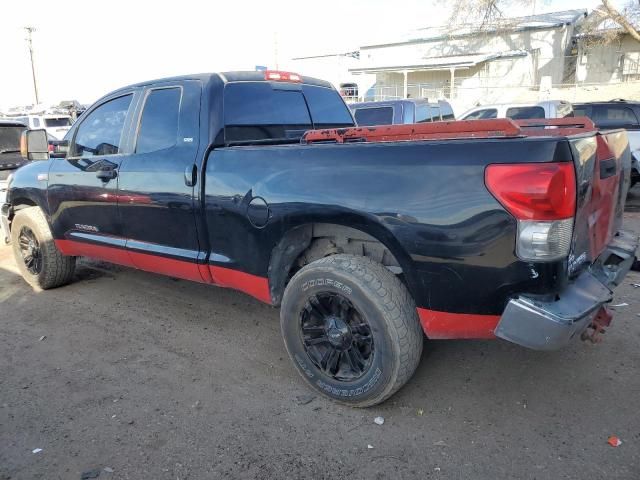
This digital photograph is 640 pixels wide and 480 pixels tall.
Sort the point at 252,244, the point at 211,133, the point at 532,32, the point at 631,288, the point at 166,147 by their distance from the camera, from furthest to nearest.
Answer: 1. the point at 532,32
2. the point at 631,288
3. the point at 166,147
4. the point at 211,133
5. the point at 252,244

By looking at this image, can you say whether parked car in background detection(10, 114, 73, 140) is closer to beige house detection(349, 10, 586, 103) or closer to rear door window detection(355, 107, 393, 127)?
rear door window detection(355, 107, 393, 127)

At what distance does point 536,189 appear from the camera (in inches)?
87.6

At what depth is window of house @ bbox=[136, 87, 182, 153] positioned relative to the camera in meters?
3.77

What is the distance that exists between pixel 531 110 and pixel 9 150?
9534 millimetres

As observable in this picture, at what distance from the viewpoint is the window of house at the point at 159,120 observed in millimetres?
3771

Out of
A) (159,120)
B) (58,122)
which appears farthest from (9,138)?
(58,122)

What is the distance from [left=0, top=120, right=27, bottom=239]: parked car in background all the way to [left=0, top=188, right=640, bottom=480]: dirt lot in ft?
14.0

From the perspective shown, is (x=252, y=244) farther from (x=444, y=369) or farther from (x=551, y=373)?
(x=551, y=373)

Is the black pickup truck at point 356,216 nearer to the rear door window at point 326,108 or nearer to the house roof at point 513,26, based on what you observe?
the rear door window at point 326,108

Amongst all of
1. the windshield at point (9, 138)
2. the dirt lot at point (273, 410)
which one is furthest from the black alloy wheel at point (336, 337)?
the windshield at point (9, 138)

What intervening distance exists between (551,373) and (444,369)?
0.66 meters

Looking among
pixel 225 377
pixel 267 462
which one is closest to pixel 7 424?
pixel 225 377

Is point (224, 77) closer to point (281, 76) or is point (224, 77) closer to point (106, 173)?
point (281, 76)

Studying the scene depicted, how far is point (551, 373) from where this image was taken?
330cm
